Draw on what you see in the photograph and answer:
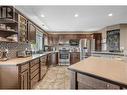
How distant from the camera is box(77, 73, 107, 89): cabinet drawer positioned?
140 cm

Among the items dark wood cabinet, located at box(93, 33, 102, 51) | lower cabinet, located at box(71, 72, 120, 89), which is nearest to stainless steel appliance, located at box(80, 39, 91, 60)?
dark wood cabinet, located at box(93, 33, 102, 51)

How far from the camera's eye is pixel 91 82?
156 centimetres

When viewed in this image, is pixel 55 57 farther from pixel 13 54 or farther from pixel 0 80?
pixel 0 80

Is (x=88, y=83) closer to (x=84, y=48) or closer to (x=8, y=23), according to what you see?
(x=8, y=23)

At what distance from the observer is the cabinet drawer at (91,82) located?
1.40 m

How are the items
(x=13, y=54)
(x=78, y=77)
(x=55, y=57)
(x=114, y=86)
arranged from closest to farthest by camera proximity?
(x=114, y=86)
(x=78, y=77)
(x=13, y=54)
(x=55, y=57)

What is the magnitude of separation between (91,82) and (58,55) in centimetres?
746

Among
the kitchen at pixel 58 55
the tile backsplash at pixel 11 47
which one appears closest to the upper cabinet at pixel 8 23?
the kitchen at pixel 58 55

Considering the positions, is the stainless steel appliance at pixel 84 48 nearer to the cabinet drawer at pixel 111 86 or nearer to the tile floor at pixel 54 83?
the tile floor at pixel 54 83

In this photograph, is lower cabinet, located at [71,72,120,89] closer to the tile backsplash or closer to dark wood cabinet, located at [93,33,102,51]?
the tile backsplash

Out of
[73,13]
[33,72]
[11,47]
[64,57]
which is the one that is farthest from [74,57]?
[11,47]
